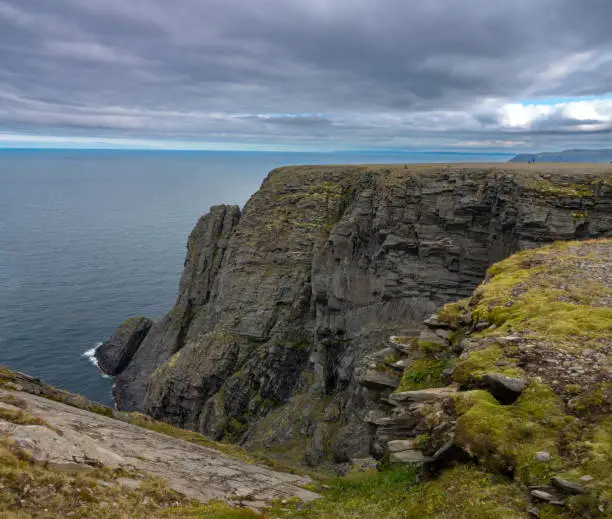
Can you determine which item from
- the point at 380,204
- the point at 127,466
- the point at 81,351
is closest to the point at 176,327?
the point at 81,351

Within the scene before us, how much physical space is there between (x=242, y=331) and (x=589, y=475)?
63.5m

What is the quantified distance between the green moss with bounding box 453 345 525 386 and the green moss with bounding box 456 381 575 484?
128 centimetres

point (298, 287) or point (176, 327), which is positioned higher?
point (298, 287)

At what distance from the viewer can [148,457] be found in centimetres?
2145

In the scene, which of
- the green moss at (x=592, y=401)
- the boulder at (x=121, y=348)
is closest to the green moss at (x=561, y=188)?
the green moss at (x=592, y=401)

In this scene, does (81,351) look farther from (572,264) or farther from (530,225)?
(572,264)

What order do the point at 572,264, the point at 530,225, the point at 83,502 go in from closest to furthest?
1. the point at 83,502
2. the point at 572,264
3. the point at 530,225

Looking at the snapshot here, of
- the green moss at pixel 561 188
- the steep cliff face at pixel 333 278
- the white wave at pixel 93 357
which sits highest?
the green moss at pixel 561 188

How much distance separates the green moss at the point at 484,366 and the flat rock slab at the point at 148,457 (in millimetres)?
8695

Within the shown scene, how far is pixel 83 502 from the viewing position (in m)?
14.5

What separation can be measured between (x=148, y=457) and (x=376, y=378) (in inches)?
491

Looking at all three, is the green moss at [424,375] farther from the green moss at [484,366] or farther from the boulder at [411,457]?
the boulder at [411,457]

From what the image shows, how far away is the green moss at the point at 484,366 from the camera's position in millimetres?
18114

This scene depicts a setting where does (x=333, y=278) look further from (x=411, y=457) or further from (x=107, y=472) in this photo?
(x=107, y=472)
